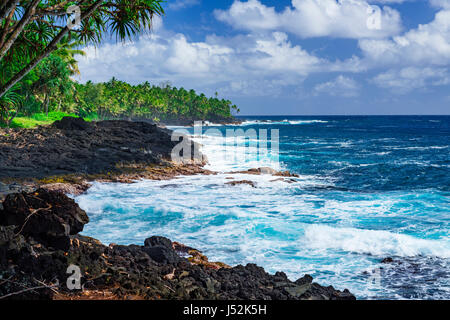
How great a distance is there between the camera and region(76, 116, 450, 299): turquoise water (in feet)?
25.1

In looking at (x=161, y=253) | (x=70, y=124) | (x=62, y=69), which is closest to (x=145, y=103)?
(x=62, y=69)

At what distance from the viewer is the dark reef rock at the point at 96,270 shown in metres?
4.64

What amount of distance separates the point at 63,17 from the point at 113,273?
3508 millimetres

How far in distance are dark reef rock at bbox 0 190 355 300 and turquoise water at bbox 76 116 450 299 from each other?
1767mm

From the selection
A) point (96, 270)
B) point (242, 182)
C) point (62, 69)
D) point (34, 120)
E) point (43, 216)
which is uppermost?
point (62, 69)

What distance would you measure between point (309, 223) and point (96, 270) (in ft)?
25.9

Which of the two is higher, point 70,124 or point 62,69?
point 62,69

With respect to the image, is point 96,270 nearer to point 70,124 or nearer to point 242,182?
point 242,182

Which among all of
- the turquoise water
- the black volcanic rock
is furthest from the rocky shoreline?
the black volcanic rock

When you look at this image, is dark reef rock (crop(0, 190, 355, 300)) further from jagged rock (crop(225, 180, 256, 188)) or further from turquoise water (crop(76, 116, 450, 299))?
jagged rock (crop(225, 180, 256, 188))

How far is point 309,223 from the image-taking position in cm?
1165

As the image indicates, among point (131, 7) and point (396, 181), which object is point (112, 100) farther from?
point (131, 7)

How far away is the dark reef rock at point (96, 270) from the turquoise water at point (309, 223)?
1.77 metres
